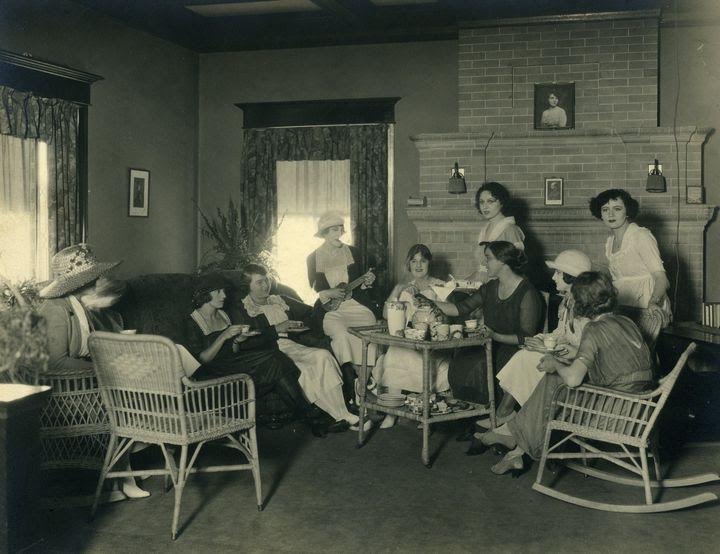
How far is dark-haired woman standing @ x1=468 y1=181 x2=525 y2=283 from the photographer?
5.63 metres

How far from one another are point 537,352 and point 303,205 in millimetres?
3884

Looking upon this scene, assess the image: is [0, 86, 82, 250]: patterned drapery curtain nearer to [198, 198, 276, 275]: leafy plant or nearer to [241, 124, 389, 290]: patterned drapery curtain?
[198, 198, 276, 275]: leafy plant

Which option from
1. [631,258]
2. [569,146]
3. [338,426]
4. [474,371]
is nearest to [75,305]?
[338,426]

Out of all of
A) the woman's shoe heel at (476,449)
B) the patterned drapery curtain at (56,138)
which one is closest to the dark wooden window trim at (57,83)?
the patterned drapery curtain at (56,138)

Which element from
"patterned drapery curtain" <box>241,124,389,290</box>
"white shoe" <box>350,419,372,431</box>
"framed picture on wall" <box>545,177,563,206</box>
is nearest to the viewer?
"white shoe" <box>350,419,372,431</box>

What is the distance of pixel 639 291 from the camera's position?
15.8ft

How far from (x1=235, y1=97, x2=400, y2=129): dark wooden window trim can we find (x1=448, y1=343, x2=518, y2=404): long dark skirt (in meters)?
3.43

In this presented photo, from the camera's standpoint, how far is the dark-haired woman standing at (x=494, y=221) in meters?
5.63

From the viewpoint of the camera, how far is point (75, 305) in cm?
370

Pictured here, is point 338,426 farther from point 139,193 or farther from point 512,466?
point 139,193

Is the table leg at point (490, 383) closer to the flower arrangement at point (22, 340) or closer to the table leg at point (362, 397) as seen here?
the table leg at point (362, 397)

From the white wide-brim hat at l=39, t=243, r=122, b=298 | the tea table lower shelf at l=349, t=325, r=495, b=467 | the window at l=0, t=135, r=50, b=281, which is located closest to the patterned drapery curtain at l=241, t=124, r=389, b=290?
the window at l=0, t=135, r=50, b=281

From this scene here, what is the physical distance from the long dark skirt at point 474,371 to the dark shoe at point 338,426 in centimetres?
74

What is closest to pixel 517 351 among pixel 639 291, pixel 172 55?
pixel 639 291
